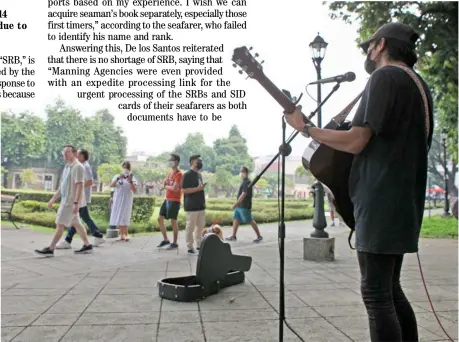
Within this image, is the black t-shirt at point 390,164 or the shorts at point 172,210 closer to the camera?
the black t-shirt at point 390,164

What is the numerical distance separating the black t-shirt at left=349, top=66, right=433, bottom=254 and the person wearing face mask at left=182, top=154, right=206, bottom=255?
5936 mm

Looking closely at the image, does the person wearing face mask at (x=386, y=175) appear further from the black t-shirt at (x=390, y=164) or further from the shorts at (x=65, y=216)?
the shorts at (x=65, y=216)

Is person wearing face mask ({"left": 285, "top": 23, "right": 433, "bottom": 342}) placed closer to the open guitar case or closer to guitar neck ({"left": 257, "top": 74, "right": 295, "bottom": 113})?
guitar neck ({"left": 257, "top": 74, "right": 295, "bottom": 113})

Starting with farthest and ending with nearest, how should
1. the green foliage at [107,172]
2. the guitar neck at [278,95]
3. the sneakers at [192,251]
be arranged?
the green foliage at [107,172] → the sneakers at [192,251] → the guitar neck at [278,95]

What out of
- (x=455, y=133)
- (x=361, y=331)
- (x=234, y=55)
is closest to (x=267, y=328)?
(x=361, y=331)

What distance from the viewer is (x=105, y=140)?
1837 inches

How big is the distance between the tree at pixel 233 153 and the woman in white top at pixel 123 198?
42.5m

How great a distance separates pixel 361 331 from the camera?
11.1 ft

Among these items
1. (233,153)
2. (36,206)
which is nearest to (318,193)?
(36,206)

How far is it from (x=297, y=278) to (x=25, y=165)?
138 ft

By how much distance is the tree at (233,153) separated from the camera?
181 feet

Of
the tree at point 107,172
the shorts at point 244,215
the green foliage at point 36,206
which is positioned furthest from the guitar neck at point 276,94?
the tree at point 107,172

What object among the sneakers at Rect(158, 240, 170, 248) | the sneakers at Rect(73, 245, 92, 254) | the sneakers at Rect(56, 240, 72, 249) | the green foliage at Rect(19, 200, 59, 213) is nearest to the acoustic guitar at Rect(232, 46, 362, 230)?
the sneakers at Rect(73, 245, 92, 254)

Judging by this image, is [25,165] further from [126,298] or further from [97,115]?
[126,298]
